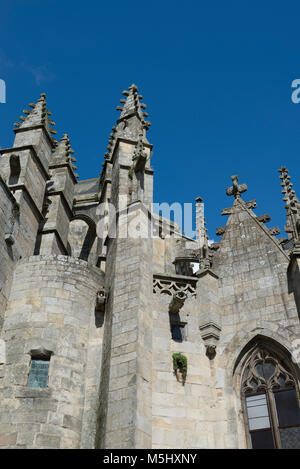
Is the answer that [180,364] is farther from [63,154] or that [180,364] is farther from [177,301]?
[63,154]

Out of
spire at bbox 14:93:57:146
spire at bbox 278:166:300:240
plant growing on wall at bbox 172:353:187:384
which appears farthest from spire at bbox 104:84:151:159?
plant growing on wall at bbox 172:353:187:384

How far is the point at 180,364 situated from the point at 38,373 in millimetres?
2539

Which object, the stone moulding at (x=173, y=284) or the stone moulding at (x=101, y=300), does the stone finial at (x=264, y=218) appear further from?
the stone moulding at (x=101, y=300)

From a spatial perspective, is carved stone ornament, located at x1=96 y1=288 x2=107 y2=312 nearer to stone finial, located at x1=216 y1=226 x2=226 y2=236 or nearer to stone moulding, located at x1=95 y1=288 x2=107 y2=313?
stone moulding, located at x1=95 y1=288 x2=107 y2=313

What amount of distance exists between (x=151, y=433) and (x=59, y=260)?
3.96m

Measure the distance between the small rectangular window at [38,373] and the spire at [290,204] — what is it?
5682mm

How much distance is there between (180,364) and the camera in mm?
9711

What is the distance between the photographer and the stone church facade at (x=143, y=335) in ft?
28.8

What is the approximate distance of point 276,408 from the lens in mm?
9336

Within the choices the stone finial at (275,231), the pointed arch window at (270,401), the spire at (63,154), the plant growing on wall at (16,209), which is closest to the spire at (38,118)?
the spire at (63,154)

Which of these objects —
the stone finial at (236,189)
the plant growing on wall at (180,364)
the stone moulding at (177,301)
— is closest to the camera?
the plant growing on wall at (180,364)

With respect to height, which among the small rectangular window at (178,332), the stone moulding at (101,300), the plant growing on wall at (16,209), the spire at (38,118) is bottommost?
the small rectangular window at (178,332)

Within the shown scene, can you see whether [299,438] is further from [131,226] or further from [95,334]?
[131,226]

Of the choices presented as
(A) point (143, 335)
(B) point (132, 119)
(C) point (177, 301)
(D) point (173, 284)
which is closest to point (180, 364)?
(A) point (143, 335)
